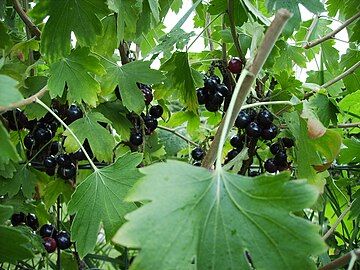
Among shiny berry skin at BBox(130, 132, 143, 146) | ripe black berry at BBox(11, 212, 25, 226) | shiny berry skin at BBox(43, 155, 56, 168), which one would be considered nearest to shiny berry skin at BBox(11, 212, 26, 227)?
ripe black berry at BBox(11, 212, 25, 226)

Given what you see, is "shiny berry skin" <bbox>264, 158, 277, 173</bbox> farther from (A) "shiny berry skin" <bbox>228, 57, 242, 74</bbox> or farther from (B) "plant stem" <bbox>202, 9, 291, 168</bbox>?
(B) "plant stem" <bbox>202, 9, 291, 168</bbox>

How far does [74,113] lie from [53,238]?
21 cm

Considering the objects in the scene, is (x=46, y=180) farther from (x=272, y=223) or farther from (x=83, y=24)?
(x=272, y=223)

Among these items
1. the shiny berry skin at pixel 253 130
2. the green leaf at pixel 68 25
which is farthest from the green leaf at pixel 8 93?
the shiny berry skin at pixel 253 130

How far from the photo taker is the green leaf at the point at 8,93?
0.41 metres

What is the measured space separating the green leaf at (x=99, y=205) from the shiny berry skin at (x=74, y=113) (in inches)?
8.5

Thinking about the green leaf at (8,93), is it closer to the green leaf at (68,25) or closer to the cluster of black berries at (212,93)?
the green leaf at (68,25)

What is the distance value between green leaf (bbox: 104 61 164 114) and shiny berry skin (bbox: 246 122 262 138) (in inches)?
6.3

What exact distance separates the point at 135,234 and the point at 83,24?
0.36m

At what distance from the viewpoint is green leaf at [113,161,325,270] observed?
17.0 inches

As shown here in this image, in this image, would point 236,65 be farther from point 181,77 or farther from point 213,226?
point 213,226

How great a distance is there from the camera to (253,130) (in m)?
0.82

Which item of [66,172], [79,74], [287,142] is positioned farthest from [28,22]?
[287,142]

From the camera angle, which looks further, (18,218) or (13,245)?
(18,218)
